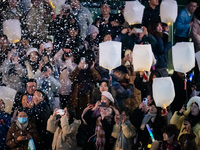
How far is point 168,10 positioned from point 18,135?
211 centimetres

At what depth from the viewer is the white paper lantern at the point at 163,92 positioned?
15.5 ft

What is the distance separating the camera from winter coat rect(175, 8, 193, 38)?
4988mm

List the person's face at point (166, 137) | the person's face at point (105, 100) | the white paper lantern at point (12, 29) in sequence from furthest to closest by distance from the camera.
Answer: the white paper lantern at point (12, 29), the person's face at point (105, 100), the person's face at point (166, 137)

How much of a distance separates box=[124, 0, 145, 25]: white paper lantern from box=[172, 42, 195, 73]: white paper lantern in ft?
1.74

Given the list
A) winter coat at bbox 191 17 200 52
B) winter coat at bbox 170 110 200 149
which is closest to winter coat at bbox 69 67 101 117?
winter coat at bbox 170 110 200 149

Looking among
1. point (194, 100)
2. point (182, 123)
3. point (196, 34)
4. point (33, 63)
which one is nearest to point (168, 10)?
point (196, 34)

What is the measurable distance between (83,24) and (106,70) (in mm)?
579

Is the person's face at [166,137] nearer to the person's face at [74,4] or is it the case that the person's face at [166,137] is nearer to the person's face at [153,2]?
the person's face at [153,2]

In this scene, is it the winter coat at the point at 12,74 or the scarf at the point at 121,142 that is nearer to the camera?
the scarf at the point at 121,142

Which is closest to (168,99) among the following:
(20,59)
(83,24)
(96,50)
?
(96,50)

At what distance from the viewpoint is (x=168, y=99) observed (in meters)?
4.73

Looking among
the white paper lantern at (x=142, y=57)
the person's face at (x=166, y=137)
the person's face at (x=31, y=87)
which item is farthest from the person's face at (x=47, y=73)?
the person's face at (x=166, y=137)

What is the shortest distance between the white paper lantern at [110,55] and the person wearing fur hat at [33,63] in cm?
69

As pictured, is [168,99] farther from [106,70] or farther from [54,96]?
[54,96]
